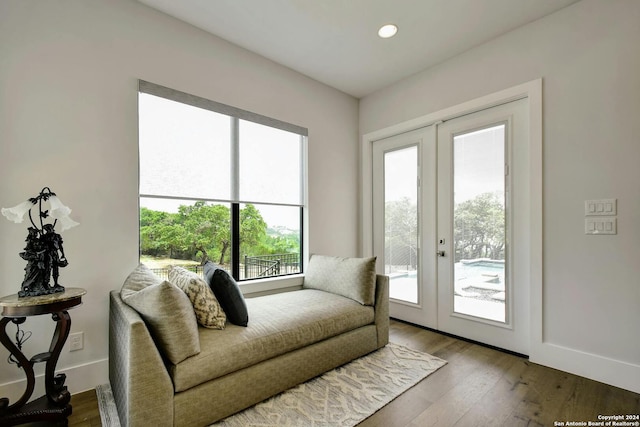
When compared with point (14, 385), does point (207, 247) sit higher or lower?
higher

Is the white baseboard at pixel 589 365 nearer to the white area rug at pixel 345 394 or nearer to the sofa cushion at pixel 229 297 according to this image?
the white area rug at pixel 345 394

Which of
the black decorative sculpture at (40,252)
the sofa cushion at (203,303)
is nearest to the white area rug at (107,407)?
the sofa cushion at (203,303)

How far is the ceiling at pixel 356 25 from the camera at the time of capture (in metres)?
2.28

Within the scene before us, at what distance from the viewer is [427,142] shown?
3.20m

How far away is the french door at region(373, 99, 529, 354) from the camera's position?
2.57 meters

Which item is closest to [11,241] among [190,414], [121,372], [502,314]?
[121,372]

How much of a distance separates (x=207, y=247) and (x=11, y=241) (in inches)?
47.8

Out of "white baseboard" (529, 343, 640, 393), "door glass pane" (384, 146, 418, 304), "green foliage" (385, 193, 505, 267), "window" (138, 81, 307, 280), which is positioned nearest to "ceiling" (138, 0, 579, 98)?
"window" (138, 81, 307, 280)

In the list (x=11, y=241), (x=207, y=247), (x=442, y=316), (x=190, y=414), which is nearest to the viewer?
(x=190, y=414)

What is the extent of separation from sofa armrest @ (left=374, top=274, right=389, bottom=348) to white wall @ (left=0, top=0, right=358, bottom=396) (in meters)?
1.91


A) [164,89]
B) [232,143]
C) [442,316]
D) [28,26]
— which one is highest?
[28,26]

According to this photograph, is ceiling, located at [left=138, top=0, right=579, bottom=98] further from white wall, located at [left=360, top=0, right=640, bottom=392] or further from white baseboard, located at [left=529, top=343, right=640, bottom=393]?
white baseboard, located at [left=529, top=343, right=640, bottom=393]

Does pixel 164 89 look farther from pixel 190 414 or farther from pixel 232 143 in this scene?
pixel 190 414

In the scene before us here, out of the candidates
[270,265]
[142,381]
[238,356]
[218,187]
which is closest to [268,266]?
[270,265]
